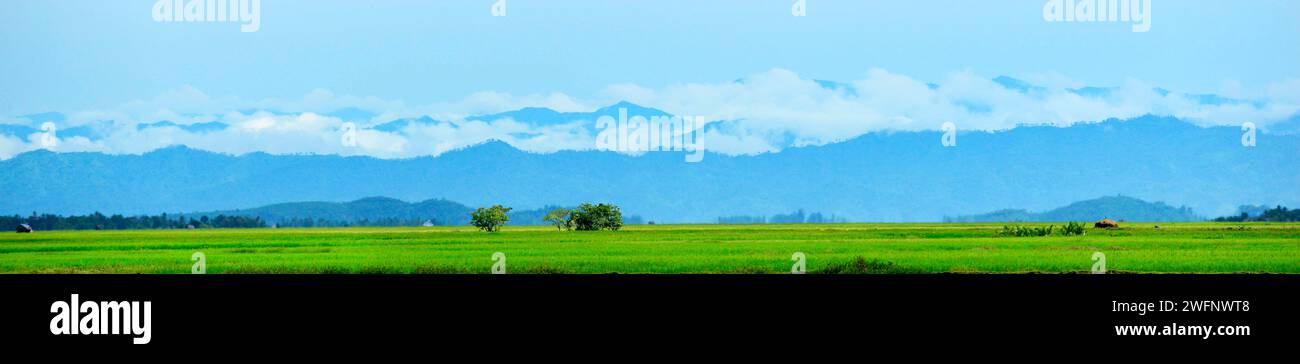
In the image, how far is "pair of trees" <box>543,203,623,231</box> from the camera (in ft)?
251

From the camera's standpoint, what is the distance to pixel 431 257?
44469 millimetres

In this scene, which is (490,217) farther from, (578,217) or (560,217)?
(578,217)

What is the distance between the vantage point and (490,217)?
79.0 meters

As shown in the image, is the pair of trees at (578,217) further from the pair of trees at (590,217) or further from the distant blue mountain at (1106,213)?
the distant blue mountain at (1106,213)

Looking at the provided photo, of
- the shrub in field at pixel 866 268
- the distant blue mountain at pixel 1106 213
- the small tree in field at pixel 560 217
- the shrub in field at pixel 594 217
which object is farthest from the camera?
the distant blue mountain at pixel 1106 213

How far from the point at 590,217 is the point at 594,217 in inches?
10.8

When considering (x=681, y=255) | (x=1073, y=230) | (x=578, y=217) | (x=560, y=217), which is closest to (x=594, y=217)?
(x=578, y=217)

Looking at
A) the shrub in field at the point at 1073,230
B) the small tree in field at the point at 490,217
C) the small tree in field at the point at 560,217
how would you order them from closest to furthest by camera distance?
1. the shrub in field at the point at 1073,230
2. the small tree in field at the point at 560,217
3. the small tree in field at the point at 490,217

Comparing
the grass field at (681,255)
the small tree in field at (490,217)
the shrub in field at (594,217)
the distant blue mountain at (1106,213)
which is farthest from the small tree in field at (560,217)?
the distant blue mountain at (1106,213)

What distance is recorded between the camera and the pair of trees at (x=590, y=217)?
76.6 m
